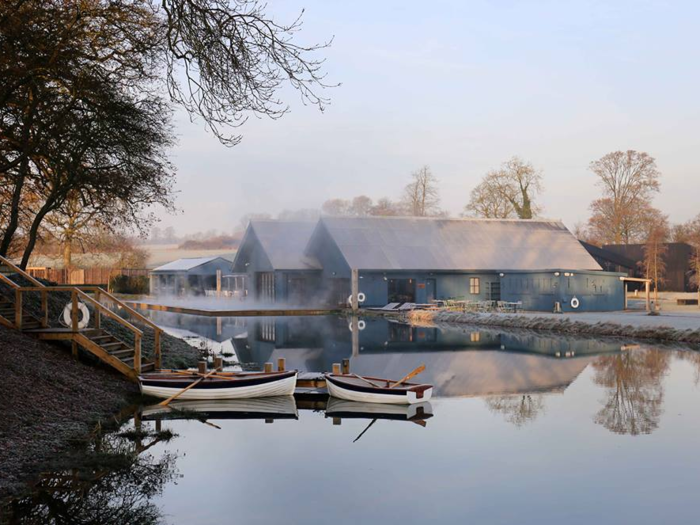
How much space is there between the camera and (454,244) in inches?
1822

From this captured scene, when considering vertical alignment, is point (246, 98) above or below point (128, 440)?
above

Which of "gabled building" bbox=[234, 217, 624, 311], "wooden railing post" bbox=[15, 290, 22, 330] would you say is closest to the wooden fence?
"gabled building" bbox=[234, 217, 624, 311]

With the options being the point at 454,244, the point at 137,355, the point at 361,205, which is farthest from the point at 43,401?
the point at 361,205

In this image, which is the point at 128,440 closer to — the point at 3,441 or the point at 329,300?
the point at 3,441

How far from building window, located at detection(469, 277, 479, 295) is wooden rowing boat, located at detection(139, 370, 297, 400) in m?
30.3

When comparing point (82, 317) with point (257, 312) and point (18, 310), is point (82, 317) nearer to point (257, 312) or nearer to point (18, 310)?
point (18, 310)

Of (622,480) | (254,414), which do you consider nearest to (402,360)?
(254,414)

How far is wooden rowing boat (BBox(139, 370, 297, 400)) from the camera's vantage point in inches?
567

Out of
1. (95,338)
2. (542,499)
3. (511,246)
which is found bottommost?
(542,499)

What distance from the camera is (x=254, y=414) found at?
44.7ft

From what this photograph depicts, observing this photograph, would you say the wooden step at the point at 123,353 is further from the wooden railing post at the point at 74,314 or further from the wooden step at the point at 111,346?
the wooden railing post at the point at 74,314

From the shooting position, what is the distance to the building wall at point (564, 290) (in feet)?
136

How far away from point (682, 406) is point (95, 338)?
12.7 meters

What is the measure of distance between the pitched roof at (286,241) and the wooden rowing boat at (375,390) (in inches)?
1211
